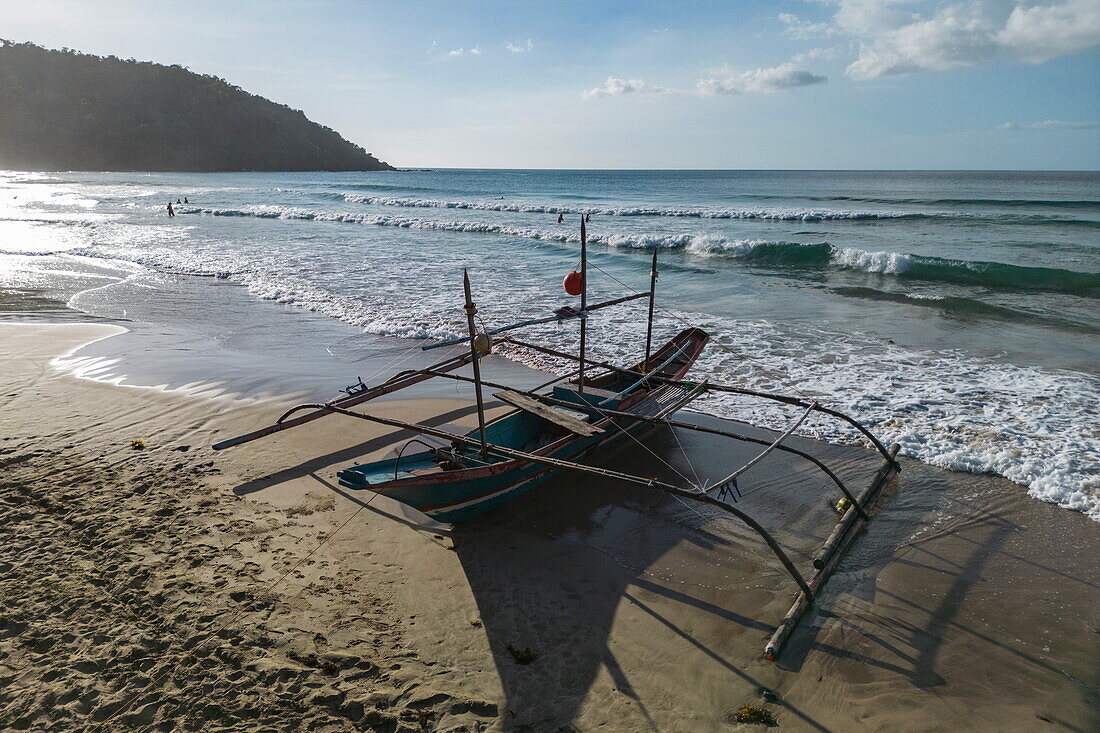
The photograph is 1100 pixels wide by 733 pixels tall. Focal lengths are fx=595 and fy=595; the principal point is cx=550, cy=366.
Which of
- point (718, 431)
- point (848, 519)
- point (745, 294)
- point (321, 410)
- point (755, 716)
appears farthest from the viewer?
point (745, 294)

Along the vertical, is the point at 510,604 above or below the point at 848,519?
below

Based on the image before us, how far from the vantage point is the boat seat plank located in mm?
6641

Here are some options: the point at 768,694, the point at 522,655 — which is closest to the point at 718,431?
the point at 768,694

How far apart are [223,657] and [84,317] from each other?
12.4 metres

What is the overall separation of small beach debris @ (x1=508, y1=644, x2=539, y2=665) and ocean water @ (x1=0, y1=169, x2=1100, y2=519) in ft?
17.9

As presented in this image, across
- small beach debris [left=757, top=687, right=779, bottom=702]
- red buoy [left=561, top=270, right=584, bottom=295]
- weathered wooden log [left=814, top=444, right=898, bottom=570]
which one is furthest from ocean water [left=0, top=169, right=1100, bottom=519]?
small beach debris [left=757, top=687, right=779, bottom=702]

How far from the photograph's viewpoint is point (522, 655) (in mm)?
4465

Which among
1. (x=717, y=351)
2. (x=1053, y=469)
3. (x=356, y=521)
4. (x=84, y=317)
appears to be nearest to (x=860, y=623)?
(x=1053, y=469)

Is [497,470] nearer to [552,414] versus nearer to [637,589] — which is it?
[552,414]

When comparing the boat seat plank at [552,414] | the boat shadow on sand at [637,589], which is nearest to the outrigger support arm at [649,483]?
the boat shadow on sand at [637,589]

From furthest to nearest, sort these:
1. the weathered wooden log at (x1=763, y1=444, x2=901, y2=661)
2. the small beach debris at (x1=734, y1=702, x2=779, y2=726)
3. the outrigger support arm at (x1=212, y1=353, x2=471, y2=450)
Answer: the outrigger support arm at (x1=212, y1=353, x2=471, y2=450), the weathered wooden log at (x1=763, y1=444, x2=901, y2=661), the small beach debris at (x1=734, y1=702, x2=779, y2=726)

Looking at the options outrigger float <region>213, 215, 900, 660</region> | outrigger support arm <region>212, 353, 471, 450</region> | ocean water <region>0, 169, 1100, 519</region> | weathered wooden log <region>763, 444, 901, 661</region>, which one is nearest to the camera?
weathered wooden log <region>763, 444, 901, 661</region>

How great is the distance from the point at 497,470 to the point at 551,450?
36.2 inches

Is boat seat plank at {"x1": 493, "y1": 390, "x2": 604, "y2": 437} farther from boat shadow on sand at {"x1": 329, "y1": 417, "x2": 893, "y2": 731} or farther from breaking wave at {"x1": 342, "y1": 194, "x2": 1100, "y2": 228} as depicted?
breaking wave at {"x1": 342, "y1": 194, "x2": 1100, "y2": 228}
